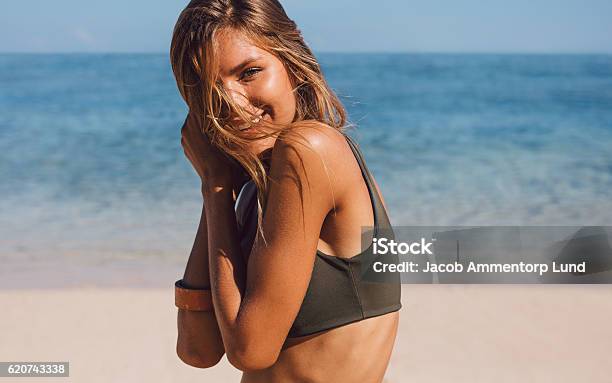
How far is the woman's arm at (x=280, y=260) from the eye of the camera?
5.19 ft

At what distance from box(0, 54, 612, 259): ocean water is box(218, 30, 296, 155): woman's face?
3.56 feet

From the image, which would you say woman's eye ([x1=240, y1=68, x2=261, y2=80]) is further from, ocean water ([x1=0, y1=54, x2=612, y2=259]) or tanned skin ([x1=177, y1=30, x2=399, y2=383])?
ocean water ([x1=0, y1=54, x2=612, y2=259])

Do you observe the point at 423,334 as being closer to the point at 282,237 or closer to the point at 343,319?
the point at 343,319

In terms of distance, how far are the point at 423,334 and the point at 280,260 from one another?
454 centimetres

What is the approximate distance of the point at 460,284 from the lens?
704 centimetres

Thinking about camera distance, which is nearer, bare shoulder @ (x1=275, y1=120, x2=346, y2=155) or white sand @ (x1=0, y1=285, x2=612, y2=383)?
bare shoulder @ (x1=275, y1=120, x2=346, y2=155)

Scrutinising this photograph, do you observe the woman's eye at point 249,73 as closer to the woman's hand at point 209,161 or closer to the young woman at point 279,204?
the young woman at point 279,204

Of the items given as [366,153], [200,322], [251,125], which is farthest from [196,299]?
[366,153]

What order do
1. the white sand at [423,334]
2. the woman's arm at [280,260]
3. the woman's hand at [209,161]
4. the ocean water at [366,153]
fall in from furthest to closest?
the ocean water at [366,153] → the white sand at [423,334] → the woman's hand at [209,161] → the woman's arm at [280,260]

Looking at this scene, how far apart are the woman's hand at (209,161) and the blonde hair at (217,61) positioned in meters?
0.03

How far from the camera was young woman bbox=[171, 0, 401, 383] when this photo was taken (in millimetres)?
1595

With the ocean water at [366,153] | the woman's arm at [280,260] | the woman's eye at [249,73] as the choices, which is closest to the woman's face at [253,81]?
the woman's eye at [249,73]

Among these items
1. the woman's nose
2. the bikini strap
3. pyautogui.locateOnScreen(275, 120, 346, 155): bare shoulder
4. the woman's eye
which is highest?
the woman's eye

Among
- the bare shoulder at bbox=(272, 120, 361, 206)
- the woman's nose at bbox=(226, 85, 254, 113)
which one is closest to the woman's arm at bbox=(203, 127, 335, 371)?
the bare shoulder at bbox=(272, 120, 361, 206)
